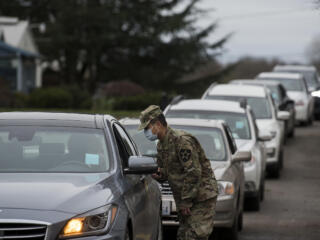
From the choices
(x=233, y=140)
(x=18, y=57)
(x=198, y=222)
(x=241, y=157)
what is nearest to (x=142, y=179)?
(x=198, y=222)

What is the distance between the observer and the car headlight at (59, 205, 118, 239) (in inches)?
264

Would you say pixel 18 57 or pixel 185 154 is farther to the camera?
pixel 18 57

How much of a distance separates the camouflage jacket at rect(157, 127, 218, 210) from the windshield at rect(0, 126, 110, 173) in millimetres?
786

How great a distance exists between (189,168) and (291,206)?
7.86 metres

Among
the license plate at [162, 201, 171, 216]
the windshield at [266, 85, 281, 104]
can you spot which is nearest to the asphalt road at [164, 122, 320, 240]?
the license plate at [162, 201, 171, 216]

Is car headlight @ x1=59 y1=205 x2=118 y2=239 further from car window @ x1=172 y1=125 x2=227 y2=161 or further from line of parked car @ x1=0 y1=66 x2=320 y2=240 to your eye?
car window @ x1=172 y1=125 x2=227 y2=161

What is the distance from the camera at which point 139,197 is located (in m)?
8.29

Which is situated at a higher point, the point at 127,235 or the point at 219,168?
the point at 127,235

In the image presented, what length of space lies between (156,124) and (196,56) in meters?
59.5

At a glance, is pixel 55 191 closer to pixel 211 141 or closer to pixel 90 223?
pixel 90 223

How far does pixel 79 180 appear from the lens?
7.55 m

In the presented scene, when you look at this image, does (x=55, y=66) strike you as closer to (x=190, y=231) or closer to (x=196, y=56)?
(x=196, y=56)

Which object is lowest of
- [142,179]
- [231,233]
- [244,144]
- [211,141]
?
[244,144]

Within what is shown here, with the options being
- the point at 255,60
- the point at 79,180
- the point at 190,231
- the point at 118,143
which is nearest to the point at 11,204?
the point at 79,180
